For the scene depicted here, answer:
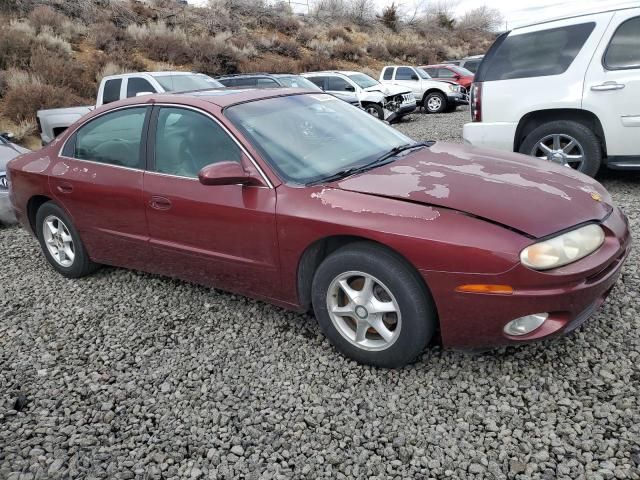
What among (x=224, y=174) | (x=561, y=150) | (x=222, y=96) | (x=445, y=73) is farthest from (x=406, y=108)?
(x=224, y=174)

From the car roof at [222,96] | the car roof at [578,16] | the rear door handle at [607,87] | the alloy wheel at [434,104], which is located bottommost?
the alloy wheel at [434,104]

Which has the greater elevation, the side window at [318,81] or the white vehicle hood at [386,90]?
the side window at [318,81]

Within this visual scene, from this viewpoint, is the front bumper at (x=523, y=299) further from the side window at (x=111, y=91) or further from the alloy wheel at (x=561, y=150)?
the side window at (x=111, y=91)

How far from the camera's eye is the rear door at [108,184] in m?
3.51

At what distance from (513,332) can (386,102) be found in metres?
11.9

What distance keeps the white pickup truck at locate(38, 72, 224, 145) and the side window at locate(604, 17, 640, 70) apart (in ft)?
19.9

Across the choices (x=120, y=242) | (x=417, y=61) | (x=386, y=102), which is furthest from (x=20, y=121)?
(x=417, y=61)

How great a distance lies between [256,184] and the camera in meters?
2.91

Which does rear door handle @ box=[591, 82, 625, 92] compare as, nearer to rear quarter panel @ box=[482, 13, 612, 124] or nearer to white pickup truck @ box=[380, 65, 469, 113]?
rear quarter panel @ box=[482, 13, 612, 124]

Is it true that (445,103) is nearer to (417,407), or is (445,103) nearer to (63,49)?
(63,49)

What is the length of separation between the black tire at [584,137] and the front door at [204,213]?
371cm

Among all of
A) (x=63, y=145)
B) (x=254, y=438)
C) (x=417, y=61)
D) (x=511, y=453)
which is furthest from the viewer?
(x=417, y=61)

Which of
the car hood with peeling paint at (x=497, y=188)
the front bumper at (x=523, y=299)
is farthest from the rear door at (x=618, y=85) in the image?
the front bumper at (x=523, y=299)

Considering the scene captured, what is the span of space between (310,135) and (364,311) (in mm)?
1242
